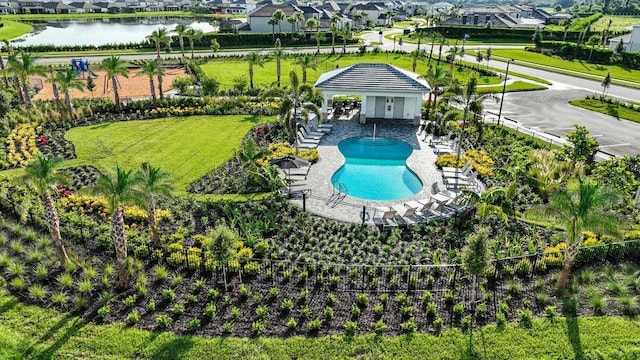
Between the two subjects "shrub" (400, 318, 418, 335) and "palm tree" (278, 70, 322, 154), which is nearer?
"shrub" (400, 318, 418, 335)

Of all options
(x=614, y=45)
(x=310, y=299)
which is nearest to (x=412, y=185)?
(x=310, y=299)

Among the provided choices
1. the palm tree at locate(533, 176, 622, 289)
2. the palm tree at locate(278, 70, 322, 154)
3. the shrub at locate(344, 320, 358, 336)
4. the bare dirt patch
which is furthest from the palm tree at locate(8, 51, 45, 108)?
the palm tree at locate(533, 176, 622, 289)

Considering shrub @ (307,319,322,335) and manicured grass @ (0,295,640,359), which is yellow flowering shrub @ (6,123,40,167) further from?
shrub @ (307,319,322,335)

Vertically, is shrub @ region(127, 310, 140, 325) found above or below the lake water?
below

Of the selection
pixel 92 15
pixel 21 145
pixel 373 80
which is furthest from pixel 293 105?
pixel 92 15

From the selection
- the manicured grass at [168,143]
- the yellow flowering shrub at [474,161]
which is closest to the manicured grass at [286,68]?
the manicured grass at [168,143]

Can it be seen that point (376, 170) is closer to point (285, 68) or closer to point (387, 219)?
point (387, 219)
